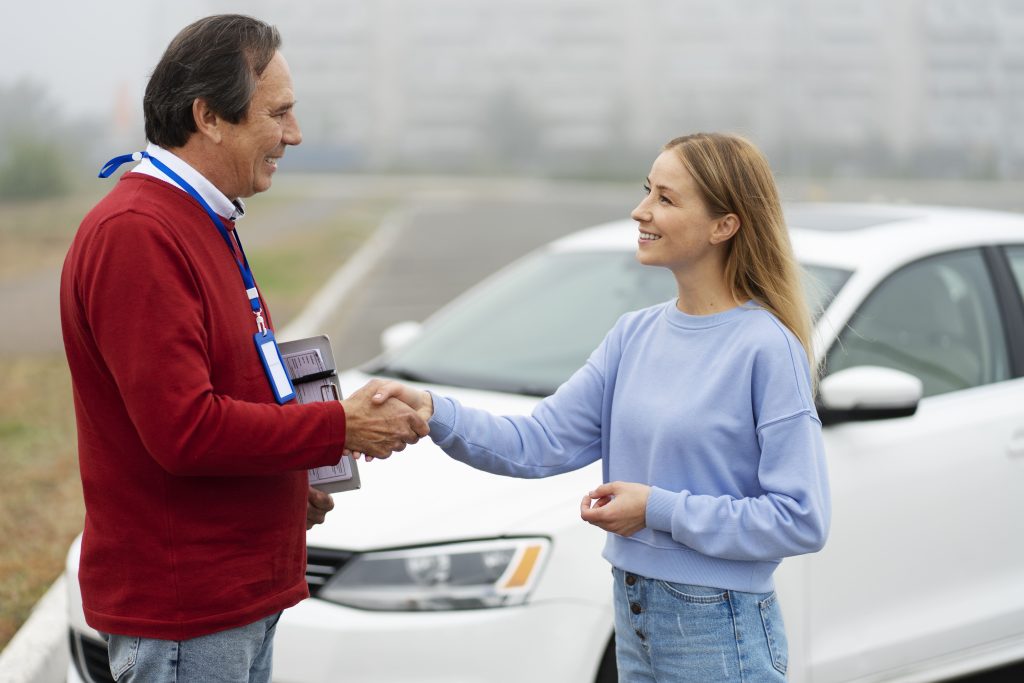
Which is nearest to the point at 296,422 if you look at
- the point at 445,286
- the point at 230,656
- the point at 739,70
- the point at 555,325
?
the point at 230,656

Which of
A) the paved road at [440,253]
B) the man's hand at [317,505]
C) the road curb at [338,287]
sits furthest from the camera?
the paved road at [440,253]

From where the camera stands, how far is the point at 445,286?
1667 centimetres

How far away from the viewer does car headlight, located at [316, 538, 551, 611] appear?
9.55ft

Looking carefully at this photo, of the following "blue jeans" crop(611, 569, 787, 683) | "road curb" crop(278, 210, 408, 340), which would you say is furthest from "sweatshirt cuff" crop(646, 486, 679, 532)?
"road curb" crop(278, 210, 408, 340)

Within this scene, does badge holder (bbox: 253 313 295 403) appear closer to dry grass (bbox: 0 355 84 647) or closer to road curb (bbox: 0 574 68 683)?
road curb (bbox: 0 574 68 683)

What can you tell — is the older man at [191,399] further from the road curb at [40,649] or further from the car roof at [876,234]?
the car roof at [876,234]

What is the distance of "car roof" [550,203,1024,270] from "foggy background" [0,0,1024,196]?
68.9m

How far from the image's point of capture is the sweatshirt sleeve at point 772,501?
6.98 ft

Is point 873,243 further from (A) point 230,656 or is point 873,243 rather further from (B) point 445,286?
(B) point 445,286

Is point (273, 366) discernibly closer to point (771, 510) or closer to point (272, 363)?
point (272, 363)

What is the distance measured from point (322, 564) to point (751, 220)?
4.66ft

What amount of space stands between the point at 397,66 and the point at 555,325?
104m

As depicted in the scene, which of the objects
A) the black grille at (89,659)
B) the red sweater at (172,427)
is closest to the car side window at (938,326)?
the red sweater at (172,427)

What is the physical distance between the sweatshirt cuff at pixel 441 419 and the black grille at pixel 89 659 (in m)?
1.29
